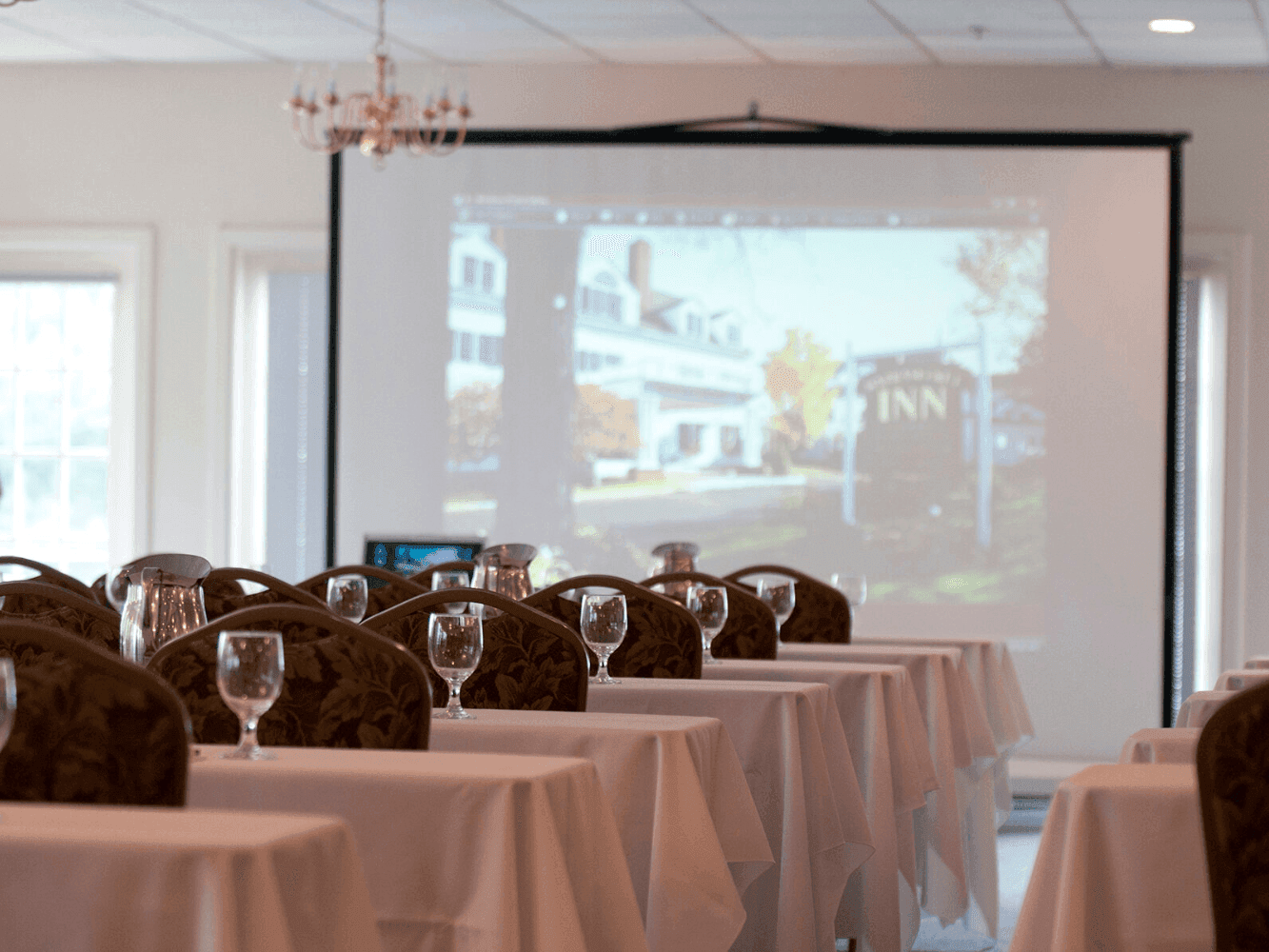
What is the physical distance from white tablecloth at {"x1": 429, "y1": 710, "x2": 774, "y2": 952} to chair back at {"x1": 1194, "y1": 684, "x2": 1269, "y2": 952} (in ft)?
2.77

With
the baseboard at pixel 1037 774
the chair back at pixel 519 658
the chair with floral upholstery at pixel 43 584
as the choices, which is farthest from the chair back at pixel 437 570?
the baseboard at pixel 1037 774

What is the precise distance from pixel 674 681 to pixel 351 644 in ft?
3.48

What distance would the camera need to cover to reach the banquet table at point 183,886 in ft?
4.54

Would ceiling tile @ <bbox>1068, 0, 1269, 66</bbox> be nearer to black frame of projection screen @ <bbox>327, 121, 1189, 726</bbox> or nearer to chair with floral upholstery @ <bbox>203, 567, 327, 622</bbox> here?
black frame of projection screen @ <bbox>327, 121, 1189, 726</bbox>

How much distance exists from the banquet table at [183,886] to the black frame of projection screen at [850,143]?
611 cm

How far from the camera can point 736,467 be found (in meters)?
7.61

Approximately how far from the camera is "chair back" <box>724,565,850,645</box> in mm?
5254

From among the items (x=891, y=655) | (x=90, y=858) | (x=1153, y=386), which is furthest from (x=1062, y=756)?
(x=90, y=858)

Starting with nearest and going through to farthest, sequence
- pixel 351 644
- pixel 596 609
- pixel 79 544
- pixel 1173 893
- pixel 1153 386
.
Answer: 1. pixel 1173 893
2. pixel 351 644
3. pixel 596 609
4. pixel 1153 386
5. pixel 79 544

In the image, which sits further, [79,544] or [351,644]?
[79,544]

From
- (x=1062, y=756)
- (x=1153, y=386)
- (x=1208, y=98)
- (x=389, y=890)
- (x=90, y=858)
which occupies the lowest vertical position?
(x=1062, y=756)

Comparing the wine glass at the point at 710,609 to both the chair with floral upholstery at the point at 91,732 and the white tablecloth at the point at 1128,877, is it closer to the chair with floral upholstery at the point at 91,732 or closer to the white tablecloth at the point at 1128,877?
the white tablecloth at the point at 1128,877

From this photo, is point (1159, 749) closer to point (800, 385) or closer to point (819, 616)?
point (819, 616)

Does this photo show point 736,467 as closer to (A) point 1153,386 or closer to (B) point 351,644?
(A) point 1153,386
